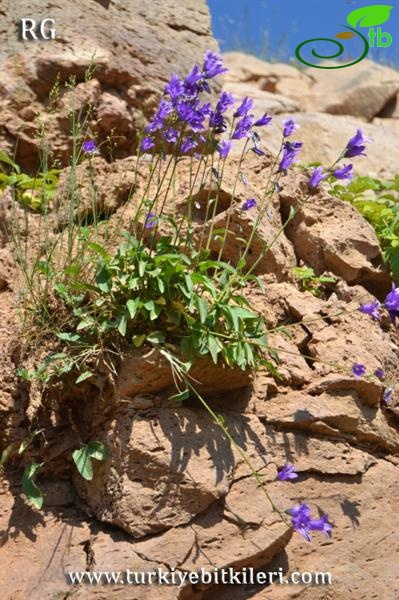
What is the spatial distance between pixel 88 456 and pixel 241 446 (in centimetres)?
60

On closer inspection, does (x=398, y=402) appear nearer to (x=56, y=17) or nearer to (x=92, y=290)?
(x=92, y=290)

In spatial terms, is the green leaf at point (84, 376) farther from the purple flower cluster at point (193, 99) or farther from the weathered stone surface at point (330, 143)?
the weathered stone surface at point (330, 143)

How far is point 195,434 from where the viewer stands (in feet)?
10.9

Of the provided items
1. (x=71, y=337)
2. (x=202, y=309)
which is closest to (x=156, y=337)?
(x=202, y=309)

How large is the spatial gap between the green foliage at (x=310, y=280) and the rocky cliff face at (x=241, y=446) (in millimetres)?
44

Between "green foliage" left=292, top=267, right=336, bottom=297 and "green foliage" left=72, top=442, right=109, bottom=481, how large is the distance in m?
1.39

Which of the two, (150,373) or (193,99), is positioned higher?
(193,99)

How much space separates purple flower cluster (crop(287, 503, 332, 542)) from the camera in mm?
3121

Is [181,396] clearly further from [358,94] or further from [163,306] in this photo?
[358,94]

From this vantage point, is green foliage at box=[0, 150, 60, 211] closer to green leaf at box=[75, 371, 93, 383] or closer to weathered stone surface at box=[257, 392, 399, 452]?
green leaf at box=[75, 371, 93, 383]

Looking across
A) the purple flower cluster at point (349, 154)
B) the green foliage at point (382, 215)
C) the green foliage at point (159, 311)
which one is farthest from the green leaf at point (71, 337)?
the green foliage at point (382, 215)

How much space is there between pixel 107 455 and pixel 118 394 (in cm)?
24

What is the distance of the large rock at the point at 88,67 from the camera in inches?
186

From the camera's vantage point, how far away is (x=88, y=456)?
3.27 meters
